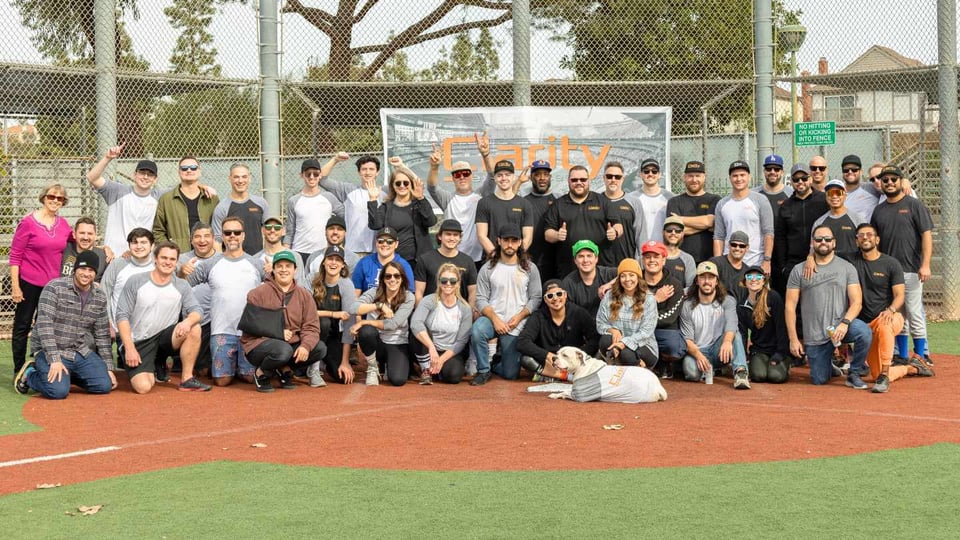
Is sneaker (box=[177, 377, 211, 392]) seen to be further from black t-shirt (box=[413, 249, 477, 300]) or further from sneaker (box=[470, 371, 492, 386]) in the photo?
sneaker (box=[470, 371, 492, 386])

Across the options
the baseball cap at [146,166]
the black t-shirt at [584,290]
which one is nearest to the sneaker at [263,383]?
the baseball cap at [146,166]

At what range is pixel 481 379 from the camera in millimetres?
9445

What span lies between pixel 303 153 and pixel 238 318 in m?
4.34

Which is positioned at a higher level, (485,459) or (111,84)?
(111,84)

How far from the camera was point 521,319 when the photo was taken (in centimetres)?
961

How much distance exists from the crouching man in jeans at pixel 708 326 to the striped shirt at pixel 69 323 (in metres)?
5.07

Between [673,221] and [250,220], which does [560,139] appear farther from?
[250,220]

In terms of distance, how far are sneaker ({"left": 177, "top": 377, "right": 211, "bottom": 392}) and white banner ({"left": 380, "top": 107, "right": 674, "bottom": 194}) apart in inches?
163

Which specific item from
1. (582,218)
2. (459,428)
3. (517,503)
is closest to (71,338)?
(459,428)

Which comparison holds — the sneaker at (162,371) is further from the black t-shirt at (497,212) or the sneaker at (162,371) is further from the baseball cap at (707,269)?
the baseball cap at (707,269)

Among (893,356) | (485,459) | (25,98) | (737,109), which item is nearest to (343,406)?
(485,459)

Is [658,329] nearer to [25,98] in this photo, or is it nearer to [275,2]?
[275,2]

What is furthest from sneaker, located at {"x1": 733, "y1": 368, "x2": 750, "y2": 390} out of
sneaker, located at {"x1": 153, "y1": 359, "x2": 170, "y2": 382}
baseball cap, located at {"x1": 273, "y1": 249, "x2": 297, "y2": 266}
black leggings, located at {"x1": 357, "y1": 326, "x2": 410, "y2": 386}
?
sneaker, located at {"x1": 153, "y1": 359, "x2": 170, "y2": 382}

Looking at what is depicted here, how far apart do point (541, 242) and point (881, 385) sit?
337 cm
